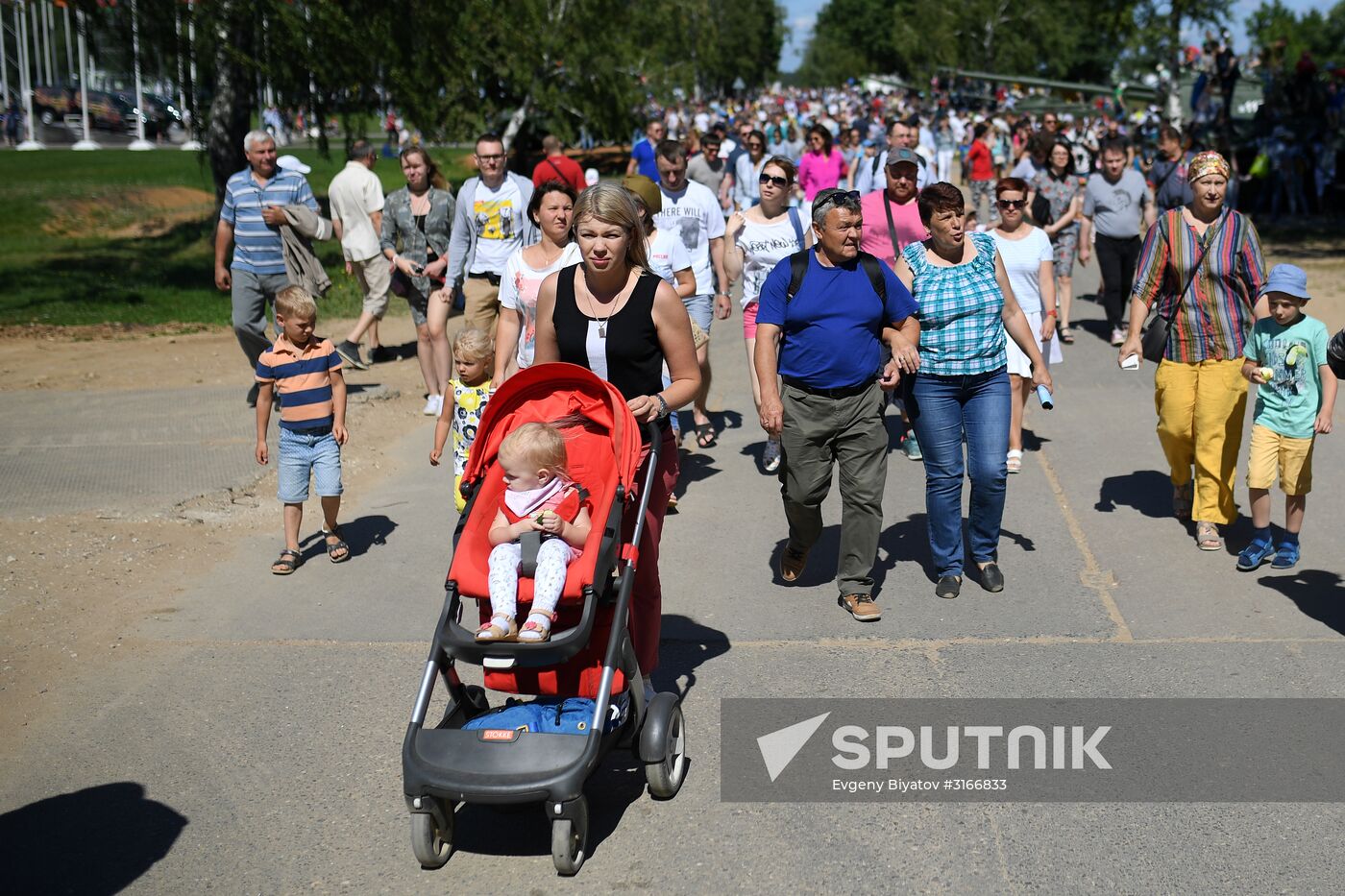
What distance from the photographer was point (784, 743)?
4.89 meters

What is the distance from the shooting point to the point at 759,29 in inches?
3920

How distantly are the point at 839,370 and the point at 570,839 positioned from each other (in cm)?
269

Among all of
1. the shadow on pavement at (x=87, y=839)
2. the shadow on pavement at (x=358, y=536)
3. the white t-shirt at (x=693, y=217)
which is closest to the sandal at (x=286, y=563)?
the shadow on pavement at (x=358, y=536)

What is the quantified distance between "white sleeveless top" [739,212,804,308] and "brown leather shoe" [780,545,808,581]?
2.50 metres

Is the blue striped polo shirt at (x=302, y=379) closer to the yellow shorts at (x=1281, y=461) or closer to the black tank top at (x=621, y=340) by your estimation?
the black tank top at (x=621, y=340)

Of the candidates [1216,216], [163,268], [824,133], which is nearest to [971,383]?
[1216,216]

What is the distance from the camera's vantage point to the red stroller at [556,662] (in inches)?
156

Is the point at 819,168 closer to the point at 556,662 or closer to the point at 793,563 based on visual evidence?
the point at 793,563

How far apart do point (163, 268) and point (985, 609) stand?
16620 mm

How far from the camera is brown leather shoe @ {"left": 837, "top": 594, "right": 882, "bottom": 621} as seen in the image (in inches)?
239

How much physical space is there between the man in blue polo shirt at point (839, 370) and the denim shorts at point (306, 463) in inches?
96.5

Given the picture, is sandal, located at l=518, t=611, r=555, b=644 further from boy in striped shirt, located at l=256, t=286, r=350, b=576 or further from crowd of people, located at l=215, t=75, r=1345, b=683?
boy in striped shirt, located at l=256, t=286, r=350, b=576

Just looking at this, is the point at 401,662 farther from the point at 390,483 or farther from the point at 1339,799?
the point at 1339,799

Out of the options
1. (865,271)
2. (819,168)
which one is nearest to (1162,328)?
(865,271)
